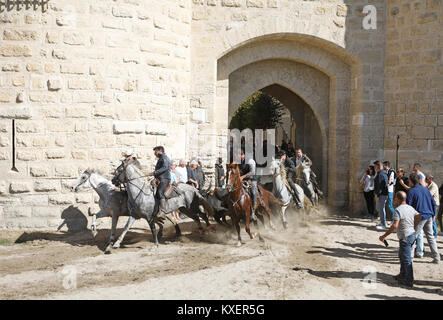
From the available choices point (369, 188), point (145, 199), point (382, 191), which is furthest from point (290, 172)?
point (145, 199)

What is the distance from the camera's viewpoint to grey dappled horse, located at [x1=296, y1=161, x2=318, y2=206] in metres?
11.8

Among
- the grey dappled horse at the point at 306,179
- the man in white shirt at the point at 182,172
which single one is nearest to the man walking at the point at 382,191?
the grey dappled horse at the point at 306,179

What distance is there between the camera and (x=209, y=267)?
7.35 metres

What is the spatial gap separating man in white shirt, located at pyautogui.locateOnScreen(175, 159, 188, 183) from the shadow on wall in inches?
92.4

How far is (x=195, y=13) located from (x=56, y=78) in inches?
164

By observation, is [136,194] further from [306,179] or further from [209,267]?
[306,179]

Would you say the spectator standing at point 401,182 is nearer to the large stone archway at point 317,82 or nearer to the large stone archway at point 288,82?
the large stone archway at point 317,82

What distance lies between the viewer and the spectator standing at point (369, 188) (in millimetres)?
11891

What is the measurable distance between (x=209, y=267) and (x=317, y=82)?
8.06 metres

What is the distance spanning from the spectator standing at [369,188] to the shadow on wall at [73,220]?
6.99 metres

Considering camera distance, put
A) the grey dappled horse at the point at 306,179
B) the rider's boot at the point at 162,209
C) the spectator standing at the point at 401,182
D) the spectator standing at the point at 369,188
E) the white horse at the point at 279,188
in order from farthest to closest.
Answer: the spectator standing at the point at 369,188, the grey dappled horse at the point at 306,179, the white horse at the point at 279,188, the spectator standing at the point at 401,182, the rider's boot at the point at 162,209

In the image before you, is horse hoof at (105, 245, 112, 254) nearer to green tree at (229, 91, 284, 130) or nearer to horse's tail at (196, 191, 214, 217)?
horse's tail at (196, 191, 214, 217)

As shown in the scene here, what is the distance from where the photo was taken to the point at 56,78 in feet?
31.5

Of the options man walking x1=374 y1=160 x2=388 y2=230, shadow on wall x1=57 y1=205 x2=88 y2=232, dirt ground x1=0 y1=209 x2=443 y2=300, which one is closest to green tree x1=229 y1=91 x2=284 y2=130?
man walking x1=374 y1=160 x2=388 y2=230
